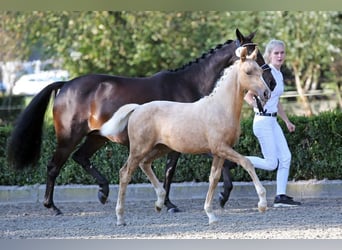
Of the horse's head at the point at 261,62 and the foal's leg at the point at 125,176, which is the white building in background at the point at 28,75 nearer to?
the horse's head at the point at 261,62

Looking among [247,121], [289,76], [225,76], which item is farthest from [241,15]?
[225,76]

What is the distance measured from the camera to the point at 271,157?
8.21 metres

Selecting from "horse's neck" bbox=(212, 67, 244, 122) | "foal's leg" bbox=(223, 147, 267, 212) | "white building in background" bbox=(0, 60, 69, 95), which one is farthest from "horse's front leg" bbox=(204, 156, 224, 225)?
"white building in background" bbox=(0, 60, 69, 95)

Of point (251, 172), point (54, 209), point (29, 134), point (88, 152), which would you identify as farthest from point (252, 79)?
point (29, 134)

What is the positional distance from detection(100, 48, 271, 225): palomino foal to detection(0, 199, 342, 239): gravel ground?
0.31 meters

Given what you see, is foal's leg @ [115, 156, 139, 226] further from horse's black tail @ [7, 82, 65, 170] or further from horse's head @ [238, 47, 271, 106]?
horse's black tail @ [7, 82, 65, 170]

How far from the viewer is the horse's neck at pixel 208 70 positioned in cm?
Result: 842

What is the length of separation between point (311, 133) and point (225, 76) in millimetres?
2968

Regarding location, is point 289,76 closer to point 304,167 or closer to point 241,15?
point 241,15

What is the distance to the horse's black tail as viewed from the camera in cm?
889
